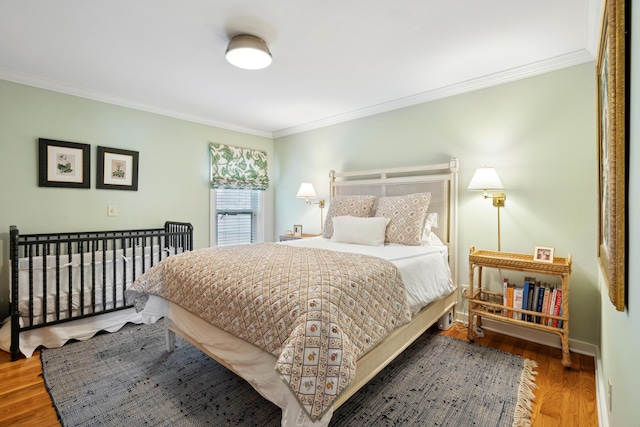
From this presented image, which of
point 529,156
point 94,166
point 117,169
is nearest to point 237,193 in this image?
point 117,169

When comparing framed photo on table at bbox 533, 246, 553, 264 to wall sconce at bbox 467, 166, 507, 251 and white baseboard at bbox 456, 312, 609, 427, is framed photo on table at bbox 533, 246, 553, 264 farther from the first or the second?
white baseboard at bbox 456, 312, 609, 427

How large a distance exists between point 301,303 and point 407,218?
6.02 ft

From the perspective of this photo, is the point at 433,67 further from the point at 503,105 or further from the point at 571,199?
the point at 571,199

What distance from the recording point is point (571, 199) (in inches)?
95.9

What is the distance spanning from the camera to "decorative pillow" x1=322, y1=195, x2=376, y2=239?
330 centimetres

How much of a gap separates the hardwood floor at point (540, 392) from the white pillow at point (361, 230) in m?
1.34

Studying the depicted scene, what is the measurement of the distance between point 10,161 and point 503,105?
457cm

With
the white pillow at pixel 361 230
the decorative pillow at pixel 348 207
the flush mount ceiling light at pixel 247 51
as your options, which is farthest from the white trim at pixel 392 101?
the flush mount ceiling light at pixel 247 51

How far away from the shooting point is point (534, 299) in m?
2.40

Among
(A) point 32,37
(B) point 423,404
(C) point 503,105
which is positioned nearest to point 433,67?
(C) point 503,105

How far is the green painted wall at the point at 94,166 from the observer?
2.80 metres

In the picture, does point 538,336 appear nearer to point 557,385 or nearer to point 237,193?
point 557,385

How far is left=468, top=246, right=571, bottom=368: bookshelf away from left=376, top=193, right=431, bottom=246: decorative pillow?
509 mm

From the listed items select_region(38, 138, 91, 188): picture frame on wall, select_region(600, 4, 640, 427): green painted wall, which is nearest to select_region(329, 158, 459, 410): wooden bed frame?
select_region(600, 4, 640, 427): green painted wall
